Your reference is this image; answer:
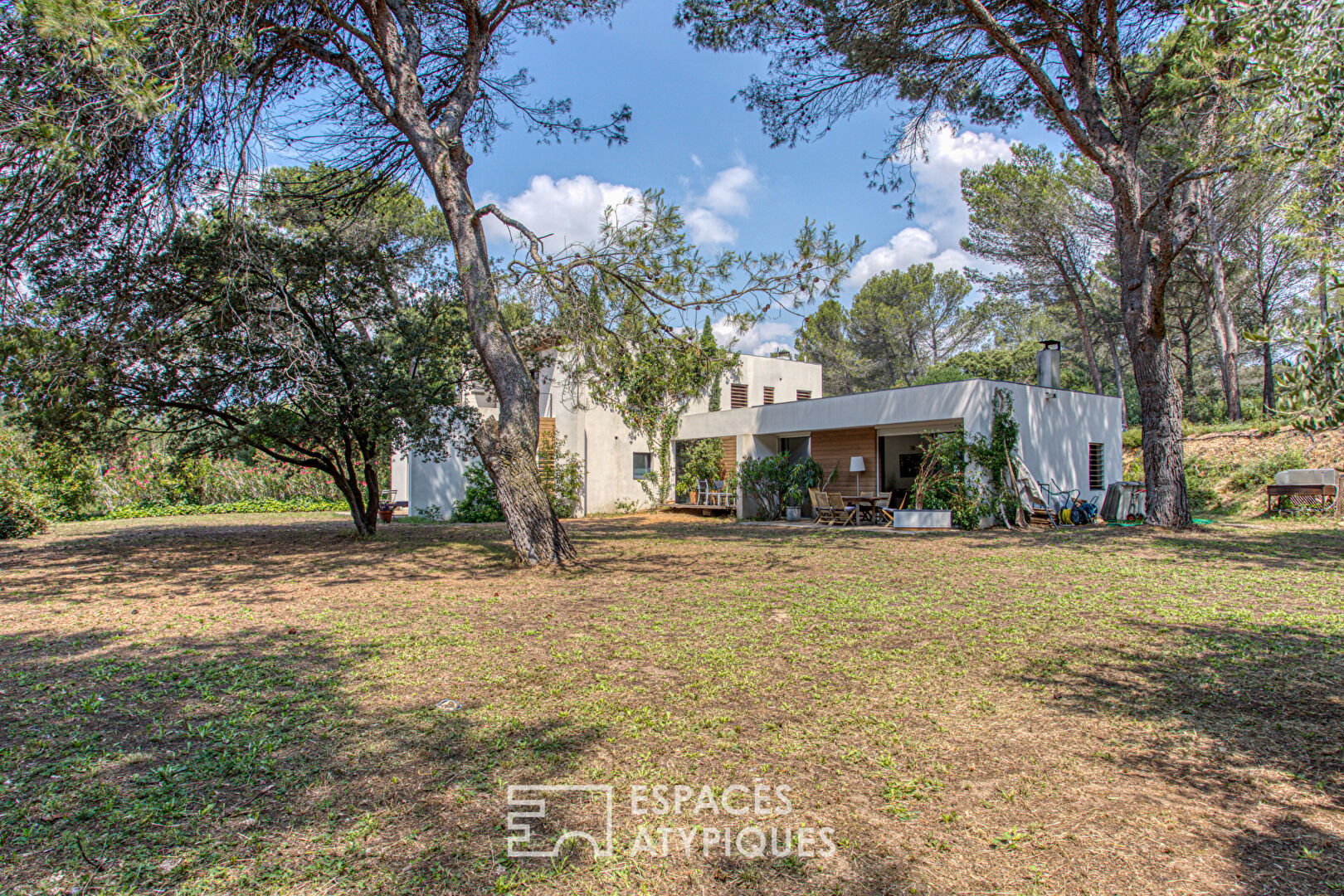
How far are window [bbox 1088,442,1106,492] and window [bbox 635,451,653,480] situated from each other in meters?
11.3

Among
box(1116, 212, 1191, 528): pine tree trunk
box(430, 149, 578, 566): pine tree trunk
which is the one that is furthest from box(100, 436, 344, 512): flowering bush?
box(1116, 212, 1191, 528): pine tree trunk

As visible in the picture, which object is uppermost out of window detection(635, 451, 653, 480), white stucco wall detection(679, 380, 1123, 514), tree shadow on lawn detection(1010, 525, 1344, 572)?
white stucco wall detection(679, 380, 1123, 514)

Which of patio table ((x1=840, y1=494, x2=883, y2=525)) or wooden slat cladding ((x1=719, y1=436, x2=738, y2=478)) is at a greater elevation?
wooden slat cladding ((x1=719, y1=436, x2=738, y2=478))

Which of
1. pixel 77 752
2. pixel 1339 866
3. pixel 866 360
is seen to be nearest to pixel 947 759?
pixel 1339 866

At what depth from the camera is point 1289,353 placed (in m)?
2.19

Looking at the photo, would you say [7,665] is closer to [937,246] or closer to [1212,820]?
[1212,820]

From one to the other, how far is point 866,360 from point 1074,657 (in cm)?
3319

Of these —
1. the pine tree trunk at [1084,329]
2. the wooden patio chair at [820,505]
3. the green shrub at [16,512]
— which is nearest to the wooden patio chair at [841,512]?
the wooden patio chair at [820,505]

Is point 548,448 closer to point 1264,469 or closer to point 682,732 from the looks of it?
point 682,732

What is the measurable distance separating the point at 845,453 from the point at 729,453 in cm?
344

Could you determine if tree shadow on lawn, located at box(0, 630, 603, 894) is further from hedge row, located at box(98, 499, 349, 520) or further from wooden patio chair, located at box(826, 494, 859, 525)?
hedge row, located at box(98, 499, 349, 520)

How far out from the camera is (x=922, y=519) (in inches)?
560

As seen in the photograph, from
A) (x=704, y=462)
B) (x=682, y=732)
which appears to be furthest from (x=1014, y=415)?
(x=682, y=732)

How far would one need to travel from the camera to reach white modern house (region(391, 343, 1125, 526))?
14273mm
